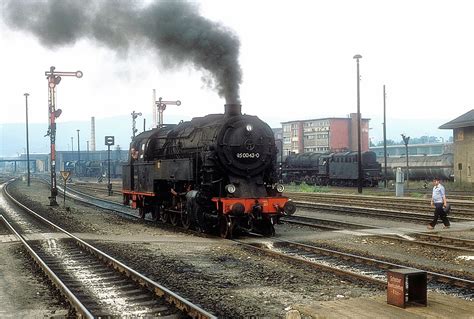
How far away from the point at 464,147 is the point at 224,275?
113ft

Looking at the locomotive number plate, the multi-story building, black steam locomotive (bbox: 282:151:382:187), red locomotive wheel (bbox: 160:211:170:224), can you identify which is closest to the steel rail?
the locomotive number plate

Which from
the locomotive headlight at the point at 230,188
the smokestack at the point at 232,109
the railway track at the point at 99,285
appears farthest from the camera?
the smokestack at the point at 232,109

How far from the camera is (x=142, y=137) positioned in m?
22.7

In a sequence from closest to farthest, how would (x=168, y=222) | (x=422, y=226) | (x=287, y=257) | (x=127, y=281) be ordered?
(x=127, y=281) < (x=287, y=257) < (x=422, y=226) < (x=168, y=222)

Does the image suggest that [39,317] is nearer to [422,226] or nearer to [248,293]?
[248,293]

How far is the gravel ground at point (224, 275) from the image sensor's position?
8.27 m

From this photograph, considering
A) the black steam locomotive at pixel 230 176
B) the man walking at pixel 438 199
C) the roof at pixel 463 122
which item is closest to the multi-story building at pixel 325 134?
the roof at pixel 463 122

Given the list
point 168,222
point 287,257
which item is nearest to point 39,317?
point 287,257

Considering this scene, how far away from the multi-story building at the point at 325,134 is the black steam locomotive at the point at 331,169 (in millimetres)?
35385

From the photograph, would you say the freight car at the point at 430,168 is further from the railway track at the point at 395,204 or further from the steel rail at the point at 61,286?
the steel rail at the point at 61,286

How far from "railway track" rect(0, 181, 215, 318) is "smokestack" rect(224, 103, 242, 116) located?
567cm

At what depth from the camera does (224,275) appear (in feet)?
34.2

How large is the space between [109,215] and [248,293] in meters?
16.8

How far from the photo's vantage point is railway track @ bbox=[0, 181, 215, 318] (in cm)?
780
